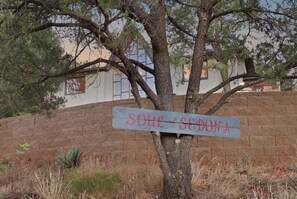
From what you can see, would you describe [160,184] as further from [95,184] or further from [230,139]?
[230,139]

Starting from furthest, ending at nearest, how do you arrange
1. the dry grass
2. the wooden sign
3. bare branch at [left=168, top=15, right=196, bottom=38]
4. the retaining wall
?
the retaining wall
bare branch at [left=168, top=15, right=196, bottom=38]
the dry grass
the wooden sign

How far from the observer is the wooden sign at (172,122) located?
512 centimetres

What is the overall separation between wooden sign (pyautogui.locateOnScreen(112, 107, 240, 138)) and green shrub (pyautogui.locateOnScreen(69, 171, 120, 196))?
4.84 ft

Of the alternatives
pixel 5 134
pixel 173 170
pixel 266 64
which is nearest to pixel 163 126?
pixel 173 170

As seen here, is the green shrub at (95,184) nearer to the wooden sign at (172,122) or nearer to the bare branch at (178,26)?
the wooden sign at (172,122)

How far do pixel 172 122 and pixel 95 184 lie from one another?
1.70m

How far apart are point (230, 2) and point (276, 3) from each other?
3.45ft

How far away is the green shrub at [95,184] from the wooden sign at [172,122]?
1475 mm

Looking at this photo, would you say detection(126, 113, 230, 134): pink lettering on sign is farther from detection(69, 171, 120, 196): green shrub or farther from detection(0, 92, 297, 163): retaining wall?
detection(0, 92, 297, 163): retaining wall

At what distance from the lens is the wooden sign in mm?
5125

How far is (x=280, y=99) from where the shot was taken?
10070 mm

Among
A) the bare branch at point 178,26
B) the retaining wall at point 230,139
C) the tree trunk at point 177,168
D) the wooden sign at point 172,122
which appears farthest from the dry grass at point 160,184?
the bare branch at point 178,26

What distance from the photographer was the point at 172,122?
5.47 meters

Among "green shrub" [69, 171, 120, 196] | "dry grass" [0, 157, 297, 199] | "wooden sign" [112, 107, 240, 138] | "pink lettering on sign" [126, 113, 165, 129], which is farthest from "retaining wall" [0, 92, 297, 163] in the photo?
"pink lettering on sign" [126, 113, 165, 129]
